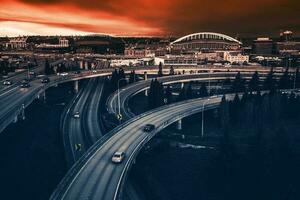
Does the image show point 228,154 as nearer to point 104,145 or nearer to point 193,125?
point 104,145

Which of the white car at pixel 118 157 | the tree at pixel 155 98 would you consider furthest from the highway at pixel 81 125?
the tree at pixel 155 98

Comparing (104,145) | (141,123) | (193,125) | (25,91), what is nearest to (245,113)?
(193,125)

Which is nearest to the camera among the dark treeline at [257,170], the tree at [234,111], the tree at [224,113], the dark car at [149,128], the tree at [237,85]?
the dark treeline at [257,170]

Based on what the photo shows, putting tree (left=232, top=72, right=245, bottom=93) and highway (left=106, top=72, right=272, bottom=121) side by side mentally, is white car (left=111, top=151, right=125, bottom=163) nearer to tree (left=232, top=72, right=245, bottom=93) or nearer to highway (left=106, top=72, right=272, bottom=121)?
highway (left=106, top=72, right=272, bottom=121)

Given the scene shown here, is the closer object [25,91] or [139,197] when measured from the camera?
[139,197]

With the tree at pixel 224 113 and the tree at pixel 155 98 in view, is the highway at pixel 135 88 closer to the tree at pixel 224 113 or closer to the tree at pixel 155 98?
the tree at pixel 155 98

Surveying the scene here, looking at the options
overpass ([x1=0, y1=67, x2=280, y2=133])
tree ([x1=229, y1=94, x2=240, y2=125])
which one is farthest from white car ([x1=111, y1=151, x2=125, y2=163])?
tree ([x1=229, y1=94, x2=240, y2=125])

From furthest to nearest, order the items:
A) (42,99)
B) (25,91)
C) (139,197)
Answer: (42,99)
(25,91)
(139,197)

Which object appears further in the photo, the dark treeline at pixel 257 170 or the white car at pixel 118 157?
the dark treeline at pixel 257 170

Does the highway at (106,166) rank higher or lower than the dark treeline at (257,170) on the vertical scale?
higher

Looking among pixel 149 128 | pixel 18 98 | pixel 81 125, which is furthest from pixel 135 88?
pixel 149 128
